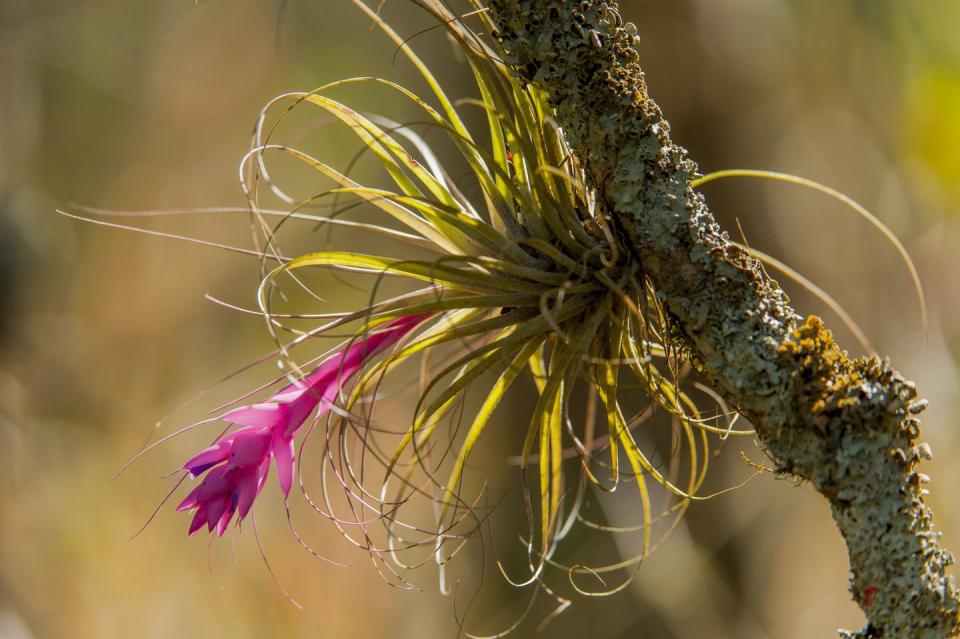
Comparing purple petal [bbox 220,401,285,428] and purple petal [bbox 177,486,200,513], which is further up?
purple petal [bbox 220,401,285,428]

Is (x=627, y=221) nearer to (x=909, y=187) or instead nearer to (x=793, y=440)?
(x=793, y=440)

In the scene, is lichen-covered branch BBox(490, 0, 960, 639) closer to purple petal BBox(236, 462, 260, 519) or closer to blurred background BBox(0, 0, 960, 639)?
purple petal BBox(236, 462, 260, 519)

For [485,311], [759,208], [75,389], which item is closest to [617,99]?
[485,311]

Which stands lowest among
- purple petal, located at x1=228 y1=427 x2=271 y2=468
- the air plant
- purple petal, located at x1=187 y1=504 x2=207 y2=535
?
purple petal, located at x1=187 y1=504 x2=207 y2=535

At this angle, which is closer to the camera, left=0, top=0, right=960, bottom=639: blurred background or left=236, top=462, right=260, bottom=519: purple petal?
left=236, top=462, right=260, bottom=519: purple petal

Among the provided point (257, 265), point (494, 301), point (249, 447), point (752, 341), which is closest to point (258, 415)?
point (249, 447)

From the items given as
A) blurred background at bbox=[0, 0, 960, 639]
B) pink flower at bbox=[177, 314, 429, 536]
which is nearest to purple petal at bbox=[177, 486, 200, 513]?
pink flower at bbox=[177, 314, 429, 536]

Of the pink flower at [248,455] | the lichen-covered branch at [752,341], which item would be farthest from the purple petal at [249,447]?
the lichen-covered branch at [752,341]
